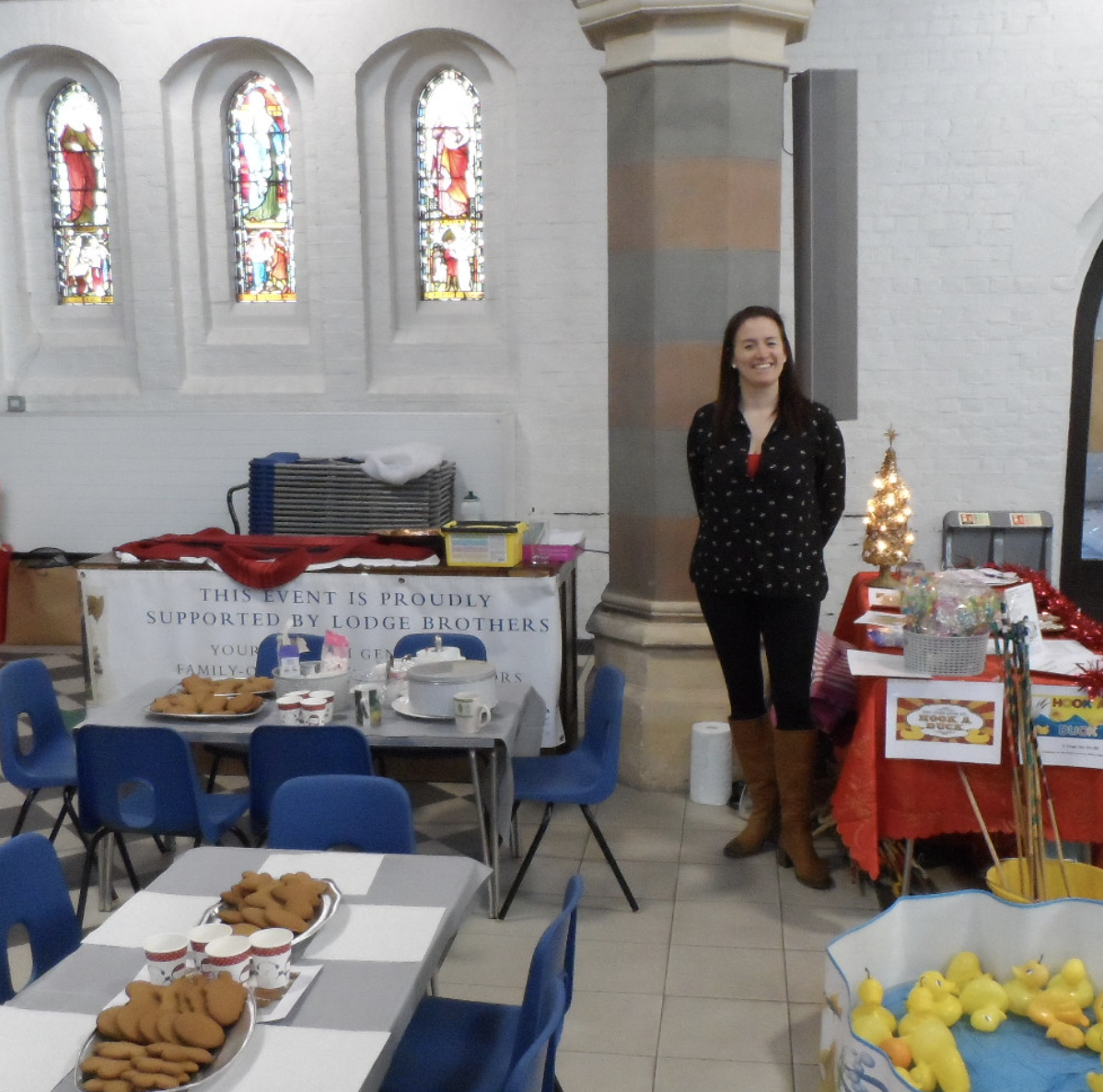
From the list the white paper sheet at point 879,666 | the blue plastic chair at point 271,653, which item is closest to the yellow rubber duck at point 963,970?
the white paper sheet at point 879,666

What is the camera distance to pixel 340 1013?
208 cm

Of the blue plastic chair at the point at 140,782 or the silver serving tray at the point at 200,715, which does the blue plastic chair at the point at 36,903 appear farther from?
the silver serving tray at the point at 200,715

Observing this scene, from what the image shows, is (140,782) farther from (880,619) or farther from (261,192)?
(261,192)

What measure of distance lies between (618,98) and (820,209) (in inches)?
40.1

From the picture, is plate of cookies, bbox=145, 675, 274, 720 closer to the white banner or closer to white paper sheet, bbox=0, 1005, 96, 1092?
the white banner

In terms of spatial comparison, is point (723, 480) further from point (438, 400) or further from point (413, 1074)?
point (438, 400)

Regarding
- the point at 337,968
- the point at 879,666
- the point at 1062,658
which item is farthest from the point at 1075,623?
the point at 337,968

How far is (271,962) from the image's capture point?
2104mm

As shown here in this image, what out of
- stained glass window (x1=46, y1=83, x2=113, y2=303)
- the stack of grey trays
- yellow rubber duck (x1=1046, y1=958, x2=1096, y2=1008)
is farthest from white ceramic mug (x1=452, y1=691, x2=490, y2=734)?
stained glass window (x1=46, y1=83, x2=113, y2=303)

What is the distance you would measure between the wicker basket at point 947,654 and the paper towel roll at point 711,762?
1.39 meters

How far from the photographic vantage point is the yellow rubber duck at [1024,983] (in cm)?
289

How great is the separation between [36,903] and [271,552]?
8.98 ft

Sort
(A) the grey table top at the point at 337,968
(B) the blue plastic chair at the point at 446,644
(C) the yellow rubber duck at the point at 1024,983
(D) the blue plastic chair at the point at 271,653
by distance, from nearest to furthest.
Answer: (A) the grey table top at the point at 337,968
(C) the yellow rubber duck at the point at 1024,983
(B) the blue plastic chair at the point at 446,644
(D) the blue plastic chair at the point at 271,653

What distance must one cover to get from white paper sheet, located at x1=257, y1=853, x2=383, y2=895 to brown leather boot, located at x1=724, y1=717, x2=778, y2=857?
1863mm
